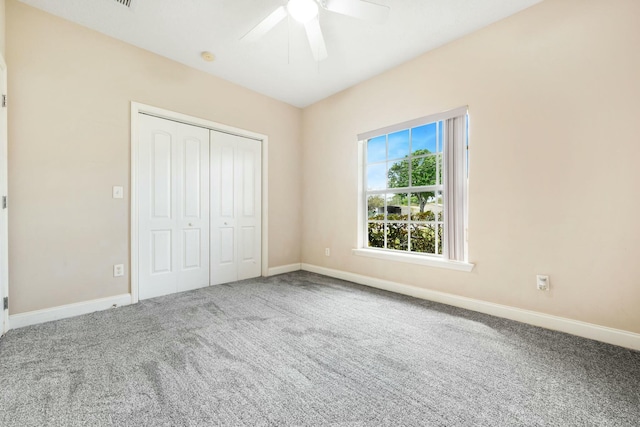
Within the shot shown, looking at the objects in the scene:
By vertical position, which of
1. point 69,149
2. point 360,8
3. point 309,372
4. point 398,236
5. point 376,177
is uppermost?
point 360,8

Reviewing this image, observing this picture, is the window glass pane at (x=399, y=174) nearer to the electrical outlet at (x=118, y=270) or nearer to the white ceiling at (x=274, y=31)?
the white ceiling at (x=274, y=31)

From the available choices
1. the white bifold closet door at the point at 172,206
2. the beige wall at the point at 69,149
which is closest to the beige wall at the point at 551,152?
the white bifold closet door at the point at 172,206

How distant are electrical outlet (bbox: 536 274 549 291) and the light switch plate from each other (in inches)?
159

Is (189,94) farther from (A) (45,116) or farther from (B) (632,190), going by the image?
(B) (632,190)

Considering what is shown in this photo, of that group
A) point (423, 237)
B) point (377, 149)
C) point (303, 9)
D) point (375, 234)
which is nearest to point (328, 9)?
point (303, 9)

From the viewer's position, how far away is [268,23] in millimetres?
2158

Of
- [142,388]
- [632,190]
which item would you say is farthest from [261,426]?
[632,190]

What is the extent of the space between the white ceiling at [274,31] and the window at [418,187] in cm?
79

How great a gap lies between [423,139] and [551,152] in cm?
123

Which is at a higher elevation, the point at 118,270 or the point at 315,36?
the point at 315,36

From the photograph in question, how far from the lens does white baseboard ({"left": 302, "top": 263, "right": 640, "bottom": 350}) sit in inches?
76.7

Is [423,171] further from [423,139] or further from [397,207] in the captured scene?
[397,207]

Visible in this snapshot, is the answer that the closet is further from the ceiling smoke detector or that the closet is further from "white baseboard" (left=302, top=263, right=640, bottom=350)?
"white baseboard" (left=302, top=263, right=640, bottom=350)

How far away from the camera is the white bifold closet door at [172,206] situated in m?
2.95
